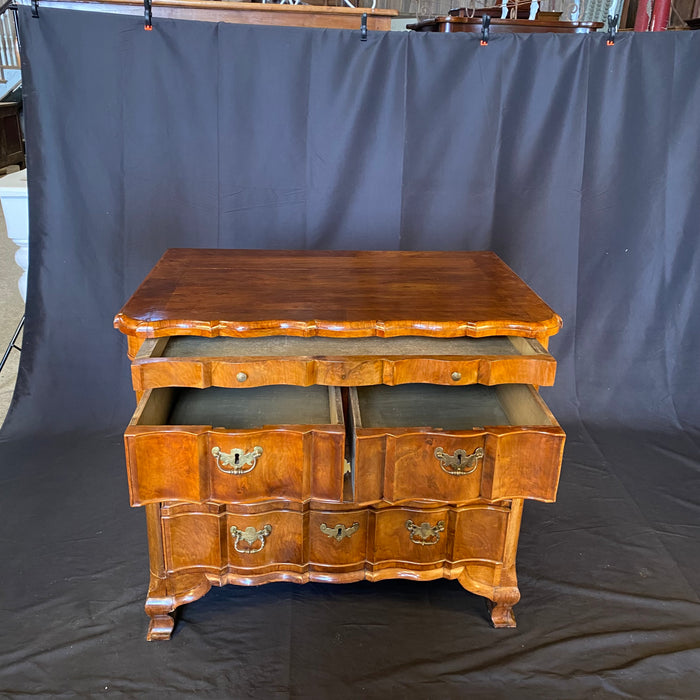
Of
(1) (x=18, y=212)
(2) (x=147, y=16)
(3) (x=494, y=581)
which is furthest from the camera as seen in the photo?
(1) (x=18, y=212)

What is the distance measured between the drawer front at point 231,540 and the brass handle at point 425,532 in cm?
24

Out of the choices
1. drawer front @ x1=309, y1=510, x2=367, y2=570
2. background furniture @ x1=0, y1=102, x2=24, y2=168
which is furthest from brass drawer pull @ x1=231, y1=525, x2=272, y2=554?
background furniture @ x1=0, y1=102, x2=24, y2=168

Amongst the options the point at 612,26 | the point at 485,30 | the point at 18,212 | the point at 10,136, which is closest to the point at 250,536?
the point at 18,212

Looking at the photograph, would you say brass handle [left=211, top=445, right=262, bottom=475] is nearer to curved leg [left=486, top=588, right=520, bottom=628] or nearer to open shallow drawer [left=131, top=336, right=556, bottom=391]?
open shallow drawer [left=131, top=336, right=556, bottom=391]

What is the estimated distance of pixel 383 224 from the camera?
2.29 meters

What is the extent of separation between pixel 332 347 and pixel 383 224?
0.96m

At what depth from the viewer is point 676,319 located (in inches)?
96.9

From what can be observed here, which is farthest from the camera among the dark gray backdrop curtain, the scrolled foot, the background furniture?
the background furniture

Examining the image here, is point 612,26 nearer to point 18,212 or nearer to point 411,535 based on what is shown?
point 411,535

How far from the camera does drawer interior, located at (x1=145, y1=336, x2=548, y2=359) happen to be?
55.6 inches

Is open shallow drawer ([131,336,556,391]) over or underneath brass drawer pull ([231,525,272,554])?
over

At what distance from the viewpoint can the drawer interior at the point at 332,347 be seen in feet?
4.64

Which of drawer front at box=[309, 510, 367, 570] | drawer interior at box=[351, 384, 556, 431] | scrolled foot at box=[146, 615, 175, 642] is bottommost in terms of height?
scrolled foot at box=[146, 615, 175, 642]

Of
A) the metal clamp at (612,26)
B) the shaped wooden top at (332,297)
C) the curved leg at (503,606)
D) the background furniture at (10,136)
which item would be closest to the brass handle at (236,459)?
the shaped wooden top at (332,297)
